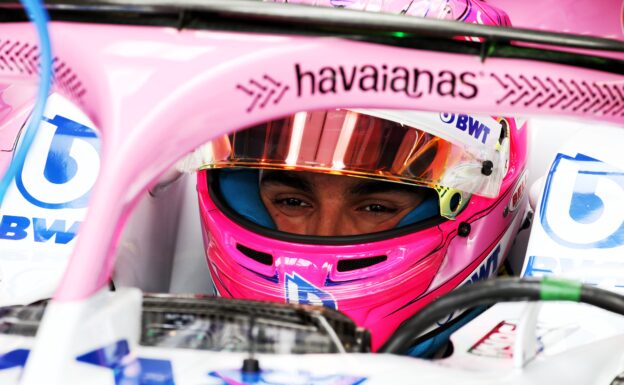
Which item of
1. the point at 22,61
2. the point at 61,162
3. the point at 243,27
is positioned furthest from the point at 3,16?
the point at 61,162

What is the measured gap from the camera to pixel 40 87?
0.66 meters

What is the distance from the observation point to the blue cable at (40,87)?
2.08ft

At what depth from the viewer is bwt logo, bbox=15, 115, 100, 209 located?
135 cm

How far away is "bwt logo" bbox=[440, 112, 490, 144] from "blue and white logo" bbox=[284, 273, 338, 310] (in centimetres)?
32

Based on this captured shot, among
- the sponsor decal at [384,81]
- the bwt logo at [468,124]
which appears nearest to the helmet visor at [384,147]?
the bwt logo at [468,124]

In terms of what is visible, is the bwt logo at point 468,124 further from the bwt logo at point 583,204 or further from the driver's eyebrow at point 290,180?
the driver's eyebrow at point 290,180

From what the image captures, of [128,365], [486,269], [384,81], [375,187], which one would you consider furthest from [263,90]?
[486,269]

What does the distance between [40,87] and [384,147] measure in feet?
2.03

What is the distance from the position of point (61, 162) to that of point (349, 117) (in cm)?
51

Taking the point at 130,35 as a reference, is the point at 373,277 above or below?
below

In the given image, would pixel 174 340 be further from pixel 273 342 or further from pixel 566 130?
pixel 566 130

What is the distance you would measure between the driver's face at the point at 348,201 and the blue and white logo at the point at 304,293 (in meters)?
0.12

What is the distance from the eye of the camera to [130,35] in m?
0.69

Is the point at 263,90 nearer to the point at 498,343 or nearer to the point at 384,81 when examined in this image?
the point at 384,81
